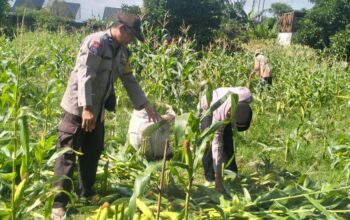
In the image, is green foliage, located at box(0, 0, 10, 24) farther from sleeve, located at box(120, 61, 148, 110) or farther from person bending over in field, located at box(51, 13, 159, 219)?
person bending over in field, located at box(51, 13, 159, 219)

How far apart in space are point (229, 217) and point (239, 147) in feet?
7.32

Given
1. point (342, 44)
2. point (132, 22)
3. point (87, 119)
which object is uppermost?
point (342, 44)

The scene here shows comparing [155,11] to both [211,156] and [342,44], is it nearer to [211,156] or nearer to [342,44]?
[342,44]

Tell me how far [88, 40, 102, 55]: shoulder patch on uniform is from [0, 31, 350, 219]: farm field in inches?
19.9

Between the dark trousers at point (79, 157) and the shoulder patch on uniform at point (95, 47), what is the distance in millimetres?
478

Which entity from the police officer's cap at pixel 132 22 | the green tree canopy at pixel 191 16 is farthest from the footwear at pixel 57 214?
the green tree canopy at pixel 191 16

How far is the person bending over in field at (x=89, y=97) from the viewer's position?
3.02 m

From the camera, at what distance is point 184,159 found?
2658mm

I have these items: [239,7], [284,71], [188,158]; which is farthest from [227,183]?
[239,7]

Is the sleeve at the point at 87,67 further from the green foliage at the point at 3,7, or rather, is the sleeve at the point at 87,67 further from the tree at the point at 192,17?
the green foliage at the point at 3,7

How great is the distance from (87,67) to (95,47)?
15cm

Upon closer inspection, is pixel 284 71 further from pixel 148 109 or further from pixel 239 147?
pixel 148 109

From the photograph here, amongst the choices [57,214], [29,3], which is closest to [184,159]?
[57,214]

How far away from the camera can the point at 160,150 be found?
4656 millimetres
